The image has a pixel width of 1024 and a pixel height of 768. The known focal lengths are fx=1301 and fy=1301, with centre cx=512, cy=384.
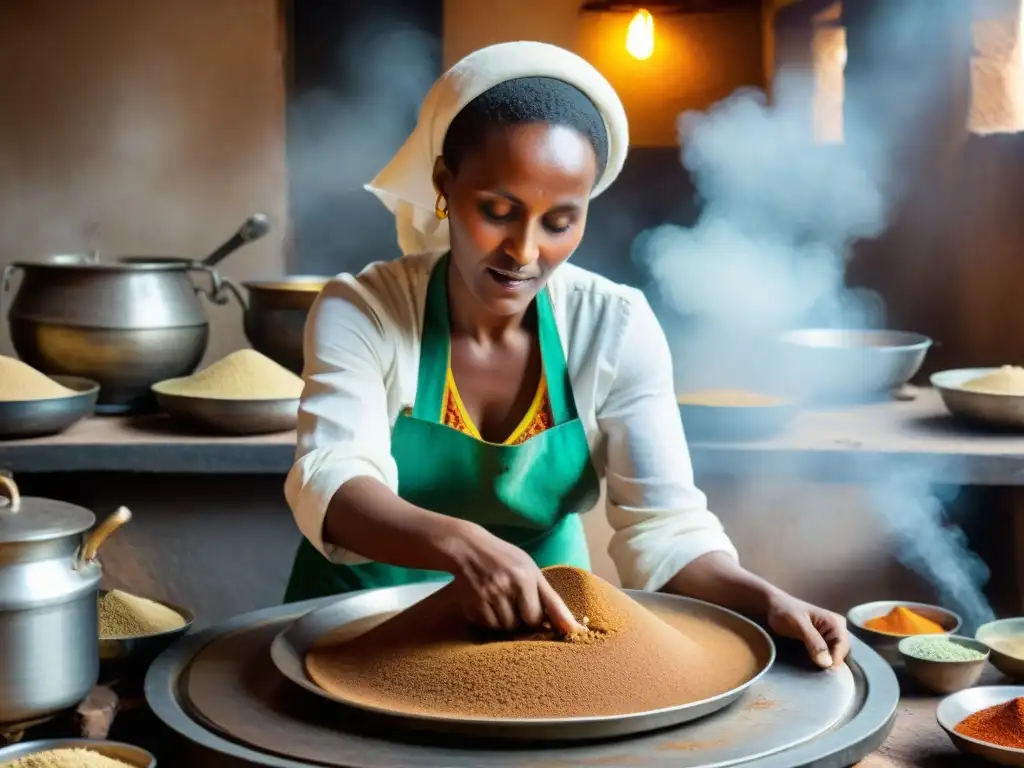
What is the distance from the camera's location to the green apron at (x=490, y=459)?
5.57 ft

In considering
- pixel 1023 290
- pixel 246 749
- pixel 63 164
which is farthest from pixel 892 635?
pixel 63 164

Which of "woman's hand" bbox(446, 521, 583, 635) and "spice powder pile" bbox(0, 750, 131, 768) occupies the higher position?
"woman's hand" bbox(446, 521, 583, 635)

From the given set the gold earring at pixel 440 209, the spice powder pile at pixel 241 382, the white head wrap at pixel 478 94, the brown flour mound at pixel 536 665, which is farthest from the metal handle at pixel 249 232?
the brown flour mound at pixel 536 665

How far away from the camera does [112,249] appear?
360 cm

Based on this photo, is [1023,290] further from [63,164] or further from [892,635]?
[63,164]

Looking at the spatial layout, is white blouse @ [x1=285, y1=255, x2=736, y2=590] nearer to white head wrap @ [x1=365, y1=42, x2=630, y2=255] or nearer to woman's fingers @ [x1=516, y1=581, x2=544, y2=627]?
white head wrap @ [x1=365, y1=42, x2=630, y2=255]

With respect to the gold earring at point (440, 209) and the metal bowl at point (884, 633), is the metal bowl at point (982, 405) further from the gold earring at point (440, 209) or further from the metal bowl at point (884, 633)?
the gold earring at point (440, 209)

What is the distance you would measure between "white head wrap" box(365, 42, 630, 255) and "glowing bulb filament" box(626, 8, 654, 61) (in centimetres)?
207

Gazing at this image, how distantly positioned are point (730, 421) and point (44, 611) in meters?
1.55

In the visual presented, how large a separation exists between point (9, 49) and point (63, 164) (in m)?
0.33

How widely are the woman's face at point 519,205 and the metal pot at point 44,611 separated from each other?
1.60ft

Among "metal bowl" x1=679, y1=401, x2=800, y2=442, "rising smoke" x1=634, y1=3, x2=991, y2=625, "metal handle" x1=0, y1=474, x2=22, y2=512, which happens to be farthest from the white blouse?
"rising smoke" x1=634, y1=3, x2=991, y2=625

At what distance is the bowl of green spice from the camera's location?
59.8 inches

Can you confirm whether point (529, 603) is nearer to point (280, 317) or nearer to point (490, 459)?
point (490, 459)
